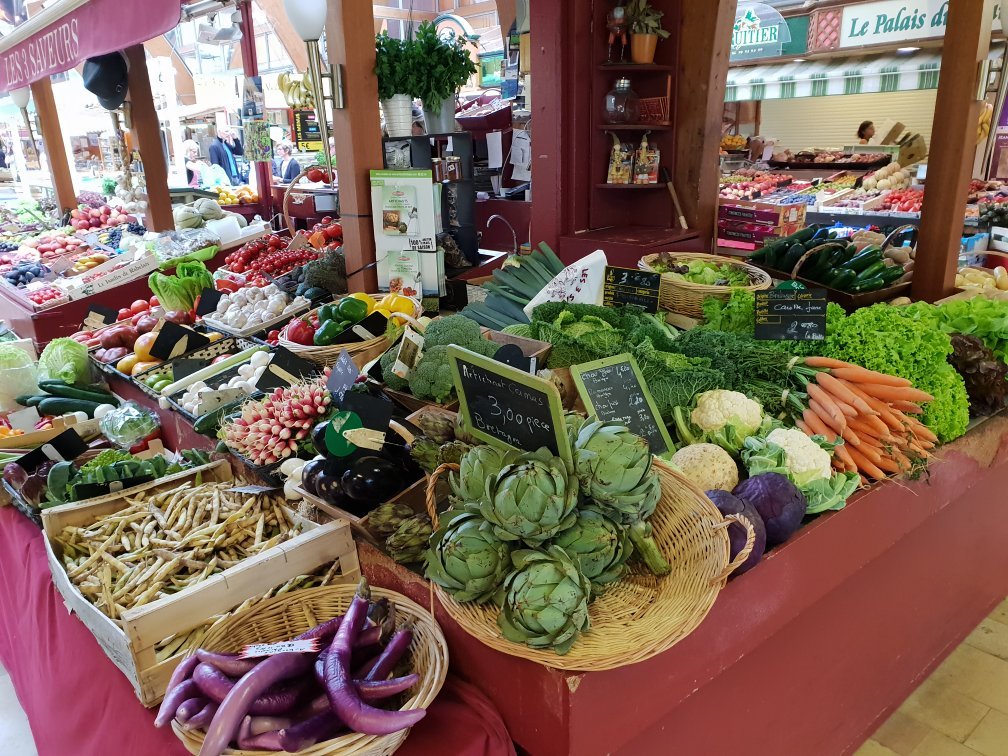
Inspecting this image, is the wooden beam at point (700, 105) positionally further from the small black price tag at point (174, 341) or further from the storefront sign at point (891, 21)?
the storefront sign at point (891, 21)

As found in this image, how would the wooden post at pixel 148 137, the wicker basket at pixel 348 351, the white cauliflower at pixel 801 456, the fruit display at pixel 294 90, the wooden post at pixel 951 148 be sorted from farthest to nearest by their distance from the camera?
the fruit display at pixel 294 90 < the wooden post at pixel 148 137 < the wooden post at pixel 951 148 < the wicker basket at pixel 348 351 < the white cauliflower at pixel 801 456

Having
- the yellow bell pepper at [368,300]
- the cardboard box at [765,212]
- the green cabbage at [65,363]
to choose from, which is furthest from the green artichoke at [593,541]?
the cardboard box at [765,212]

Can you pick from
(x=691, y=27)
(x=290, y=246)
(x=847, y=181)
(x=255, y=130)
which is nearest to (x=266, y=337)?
(x=290, y=246)

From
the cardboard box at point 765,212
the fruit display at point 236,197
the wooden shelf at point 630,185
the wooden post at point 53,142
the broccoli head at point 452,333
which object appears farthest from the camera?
the fruit display at point 236,197

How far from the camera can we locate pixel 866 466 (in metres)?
1.87

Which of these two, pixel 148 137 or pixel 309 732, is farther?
pixel 148 137

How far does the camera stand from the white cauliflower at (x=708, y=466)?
167 cm

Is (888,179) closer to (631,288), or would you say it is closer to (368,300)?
(631,288)

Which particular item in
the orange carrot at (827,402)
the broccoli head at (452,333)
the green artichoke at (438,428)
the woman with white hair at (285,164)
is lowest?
the orange carrot at (827,402)

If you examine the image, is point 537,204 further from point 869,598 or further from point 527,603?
point 527,603

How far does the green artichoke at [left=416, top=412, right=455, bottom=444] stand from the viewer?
176 cm

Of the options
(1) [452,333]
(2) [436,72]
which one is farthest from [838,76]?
(1) [452,333]

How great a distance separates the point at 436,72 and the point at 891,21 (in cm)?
628

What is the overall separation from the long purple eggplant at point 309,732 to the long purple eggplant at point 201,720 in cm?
14
